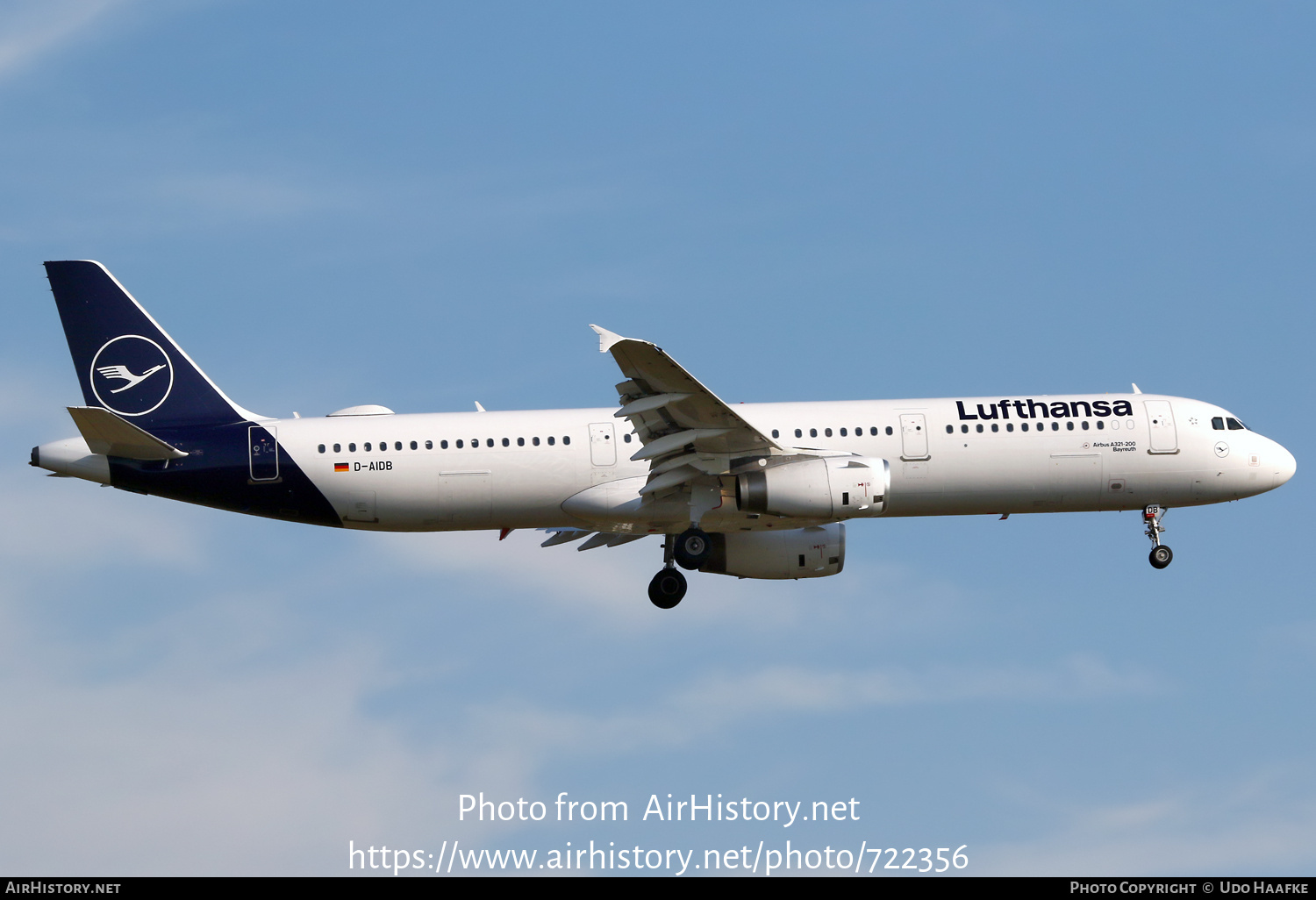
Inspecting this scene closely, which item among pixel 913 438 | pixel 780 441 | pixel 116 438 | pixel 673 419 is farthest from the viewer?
pixel 913 438

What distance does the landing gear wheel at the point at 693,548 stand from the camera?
124ft

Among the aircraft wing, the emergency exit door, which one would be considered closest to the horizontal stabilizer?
the emergency exit door

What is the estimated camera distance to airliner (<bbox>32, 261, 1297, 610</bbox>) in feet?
120

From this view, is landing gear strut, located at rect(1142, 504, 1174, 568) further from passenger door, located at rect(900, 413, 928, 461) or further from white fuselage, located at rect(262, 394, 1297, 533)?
passenger door, located at rect(900, 413, 928, 461)

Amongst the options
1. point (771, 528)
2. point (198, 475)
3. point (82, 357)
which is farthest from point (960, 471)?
point (82, 357)

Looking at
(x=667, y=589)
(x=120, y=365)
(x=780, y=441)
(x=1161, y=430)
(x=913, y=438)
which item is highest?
(x=120, y=365)

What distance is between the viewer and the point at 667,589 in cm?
3972

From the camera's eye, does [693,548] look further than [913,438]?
No

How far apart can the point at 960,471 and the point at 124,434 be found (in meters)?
20.7

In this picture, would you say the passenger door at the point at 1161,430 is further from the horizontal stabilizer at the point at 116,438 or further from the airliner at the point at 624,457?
the horizontal stabilizer at the point at 116,438

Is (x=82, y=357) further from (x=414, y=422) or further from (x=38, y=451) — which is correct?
(x=414, y=422)

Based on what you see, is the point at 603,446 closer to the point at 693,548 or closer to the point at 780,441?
the point at 693,548

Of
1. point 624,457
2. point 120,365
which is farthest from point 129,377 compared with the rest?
point 624,457

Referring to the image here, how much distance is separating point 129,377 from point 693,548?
50.0ft
